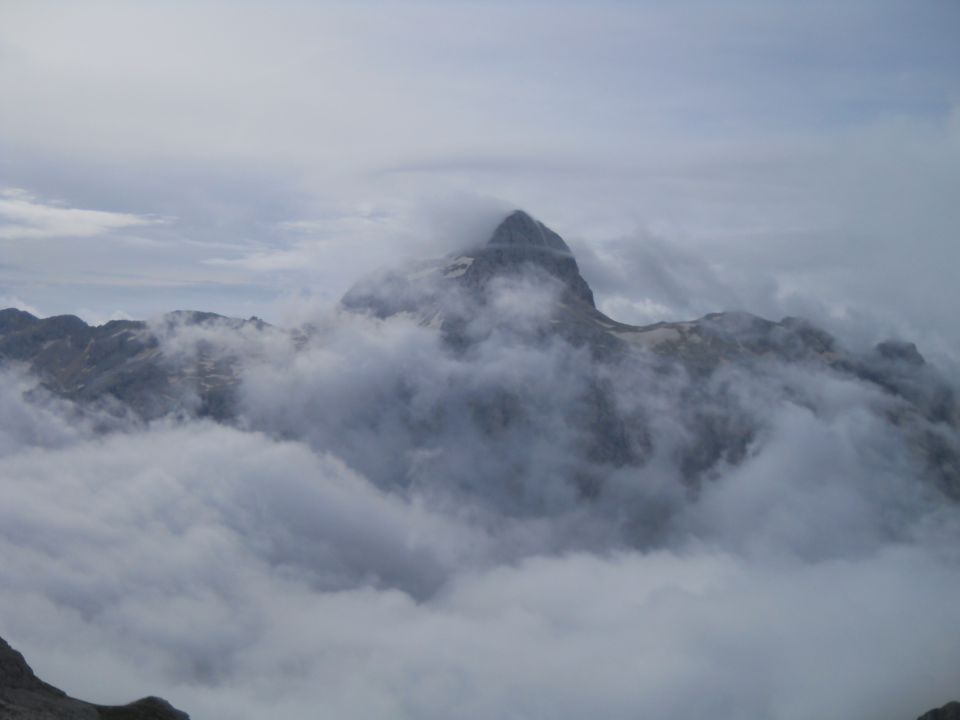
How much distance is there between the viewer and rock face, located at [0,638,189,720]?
99.4m

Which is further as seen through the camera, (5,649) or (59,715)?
(5,649)

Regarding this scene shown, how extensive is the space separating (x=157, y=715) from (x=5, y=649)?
23.0 meters

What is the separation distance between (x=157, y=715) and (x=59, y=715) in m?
15.5

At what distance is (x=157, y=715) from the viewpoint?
113688 millimetres

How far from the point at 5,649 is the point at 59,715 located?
2174 centimetres

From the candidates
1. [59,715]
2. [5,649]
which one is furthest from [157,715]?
[5,649]

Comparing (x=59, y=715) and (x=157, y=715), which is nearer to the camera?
(x=59, y=715)

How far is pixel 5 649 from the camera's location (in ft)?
382

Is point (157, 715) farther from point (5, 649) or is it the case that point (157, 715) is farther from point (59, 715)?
point (5, 649)

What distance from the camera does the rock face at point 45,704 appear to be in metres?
99.4

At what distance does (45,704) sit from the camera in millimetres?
104500

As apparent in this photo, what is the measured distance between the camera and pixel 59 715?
101 meters
